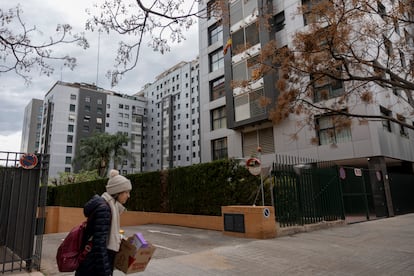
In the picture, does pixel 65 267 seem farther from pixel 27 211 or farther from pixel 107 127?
pixel 107 127

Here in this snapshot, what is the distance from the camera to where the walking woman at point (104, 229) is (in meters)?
2.72

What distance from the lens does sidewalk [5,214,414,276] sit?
16.8 ft

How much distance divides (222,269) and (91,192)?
56.1ft

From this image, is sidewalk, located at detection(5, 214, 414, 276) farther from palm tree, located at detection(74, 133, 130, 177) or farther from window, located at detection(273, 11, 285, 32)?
palm tree, located at detection(74, 133, 130, 177)

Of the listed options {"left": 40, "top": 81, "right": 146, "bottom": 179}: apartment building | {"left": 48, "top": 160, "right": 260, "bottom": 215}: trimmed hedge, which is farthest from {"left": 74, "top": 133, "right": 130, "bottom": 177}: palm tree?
{"left": 48, "top": 160, "right": 260, "bottom": 215}: trimmed hedge

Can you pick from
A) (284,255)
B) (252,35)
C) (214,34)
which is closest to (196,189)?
(284,255)

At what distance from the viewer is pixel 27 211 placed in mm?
5547

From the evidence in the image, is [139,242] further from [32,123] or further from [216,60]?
[32,123]

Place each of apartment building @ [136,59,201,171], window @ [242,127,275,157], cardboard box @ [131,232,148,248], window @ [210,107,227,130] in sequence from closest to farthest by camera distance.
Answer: cardboard box @ [131,232,148,248] → window @ [242,127,275,157] → window @ [210,107,227,130] → apartment building @ [136,59,201,171]

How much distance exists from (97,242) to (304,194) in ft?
28.0

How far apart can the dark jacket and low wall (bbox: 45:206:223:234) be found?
8.15m

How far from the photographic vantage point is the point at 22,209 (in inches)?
216

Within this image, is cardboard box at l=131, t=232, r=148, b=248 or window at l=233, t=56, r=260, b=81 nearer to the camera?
cardboard box at l=131, t=232, r=148, b=248

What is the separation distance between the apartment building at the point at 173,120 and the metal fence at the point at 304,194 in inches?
1849
